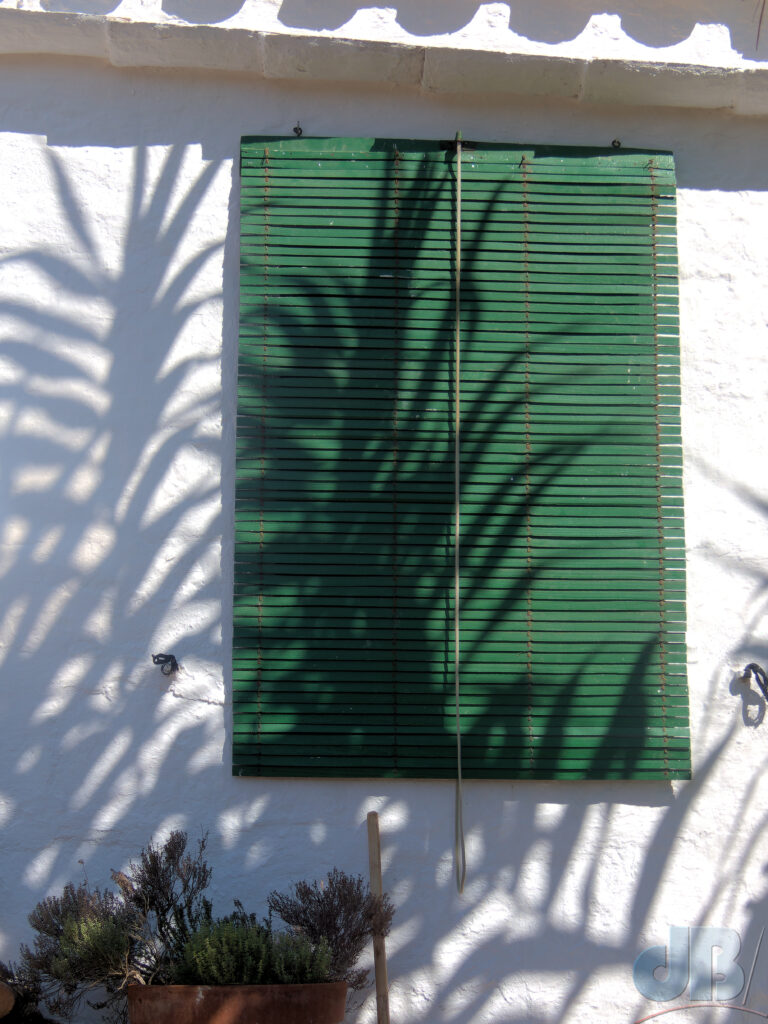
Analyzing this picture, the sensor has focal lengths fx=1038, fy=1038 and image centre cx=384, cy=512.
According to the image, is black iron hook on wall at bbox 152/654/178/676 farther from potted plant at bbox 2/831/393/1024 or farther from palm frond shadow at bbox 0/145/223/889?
potted plant at bbox 2/831/393/1024

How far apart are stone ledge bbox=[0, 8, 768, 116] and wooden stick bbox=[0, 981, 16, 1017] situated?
12.1 feet

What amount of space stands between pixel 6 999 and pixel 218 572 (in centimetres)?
169

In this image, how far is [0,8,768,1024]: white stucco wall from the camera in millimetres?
4035

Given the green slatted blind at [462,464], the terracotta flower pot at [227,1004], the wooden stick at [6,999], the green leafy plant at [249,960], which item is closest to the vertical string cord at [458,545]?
the green slatted blind at [462,464]

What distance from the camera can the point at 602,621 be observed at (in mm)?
4191

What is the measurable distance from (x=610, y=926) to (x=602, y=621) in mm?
1179

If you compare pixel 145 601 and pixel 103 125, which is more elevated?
pixel 103 125

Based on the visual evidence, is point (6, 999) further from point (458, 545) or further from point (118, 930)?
point (458, 545)

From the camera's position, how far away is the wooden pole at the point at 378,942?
12.6 feet

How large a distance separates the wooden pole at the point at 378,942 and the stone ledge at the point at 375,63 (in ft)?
→ 10.2

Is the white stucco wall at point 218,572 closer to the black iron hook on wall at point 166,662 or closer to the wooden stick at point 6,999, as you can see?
the black iron hook on wall at point 166,662

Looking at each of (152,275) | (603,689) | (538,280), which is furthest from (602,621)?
(152,275)

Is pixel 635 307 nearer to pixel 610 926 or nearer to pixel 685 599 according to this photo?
pixel 685 599

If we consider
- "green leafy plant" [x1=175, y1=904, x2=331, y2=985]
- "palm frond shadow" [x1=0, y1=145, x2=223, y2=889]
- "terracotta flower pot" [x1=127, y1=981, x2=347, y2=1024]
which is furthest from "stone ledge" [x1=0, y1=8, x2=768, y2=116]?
"terracotta flower pot" [x1=127, y1=981, x2=347, y2=1024]
